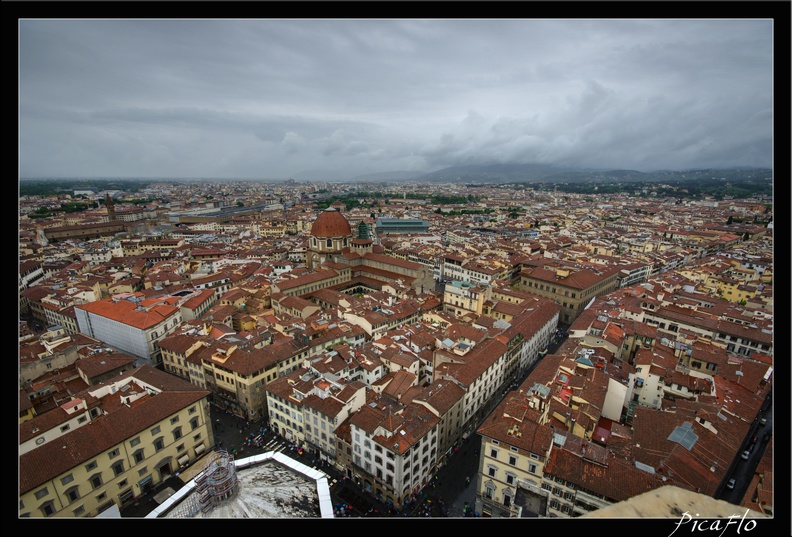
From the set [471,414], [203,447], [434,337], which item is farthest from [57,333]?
[471,414]

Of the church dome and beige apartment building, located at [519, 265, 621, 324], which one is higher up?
the church dome
